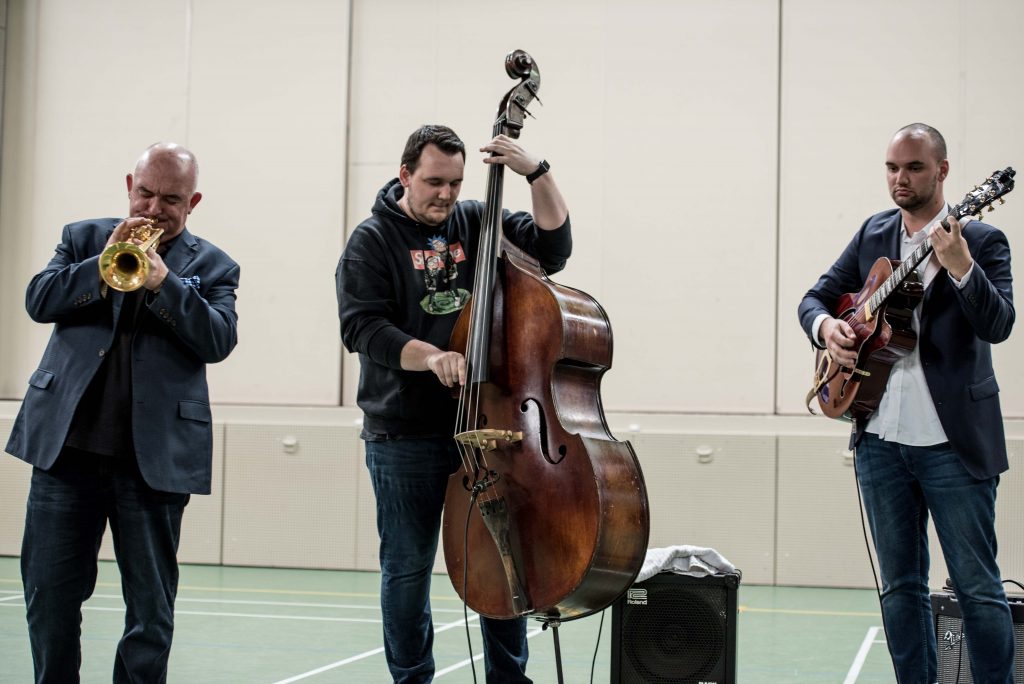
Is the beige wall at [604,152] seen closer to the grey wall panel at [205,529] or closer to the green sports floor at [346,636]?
the grey wall panel at [205,529]

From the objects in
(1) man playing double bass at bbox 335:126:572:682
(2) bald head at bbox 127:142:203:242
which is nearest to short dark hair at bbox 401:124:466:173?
(1) man playing double bass at bbox 335:126:572:682

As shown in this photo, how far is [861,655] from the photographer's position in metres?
4.99

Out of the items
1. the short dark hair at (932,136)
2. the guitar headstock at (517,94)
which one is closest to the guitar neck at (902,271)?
the short dark hair at (932,136)

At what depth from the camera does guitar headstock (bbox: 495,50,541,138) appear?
10.5ft

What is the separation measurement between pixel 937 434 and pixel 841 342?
1.28ft

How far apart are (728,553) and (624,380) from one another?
1.32m

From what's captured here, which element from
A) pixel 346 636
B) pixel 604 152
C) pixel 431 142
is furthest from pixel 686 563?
pixel 604 152

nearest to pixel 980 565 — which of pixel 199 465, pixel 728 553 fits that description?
pixel 199 465

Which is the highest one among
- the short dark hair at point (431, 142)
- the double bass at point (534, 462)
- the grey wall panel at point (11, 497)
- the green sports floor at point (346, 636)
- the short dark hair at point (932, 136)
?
the short dark hair at point (932, 136)

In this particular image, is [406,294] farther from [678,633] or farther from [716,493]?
[716,493]

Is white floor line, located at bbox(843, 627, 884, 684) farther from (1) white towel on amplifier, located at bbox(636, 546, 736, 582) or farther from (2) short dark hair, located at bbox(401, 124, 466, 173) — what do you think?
(2) short dark hair, located at bbox(401, 124, 466, 173)

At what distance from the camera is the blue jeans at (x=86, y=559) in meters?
2.94

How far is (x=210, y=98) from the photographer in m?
8.06

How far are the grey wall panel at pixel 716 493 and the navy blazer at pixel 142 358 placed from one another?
4.52 m
